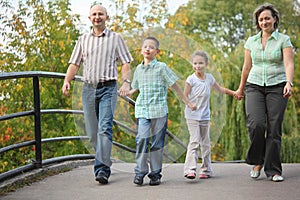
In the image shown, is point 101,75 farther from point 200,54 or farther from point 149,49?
point 200,54

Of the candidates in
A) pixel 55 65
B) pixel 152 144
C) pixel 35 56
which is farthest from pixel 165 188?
pixel 35 56

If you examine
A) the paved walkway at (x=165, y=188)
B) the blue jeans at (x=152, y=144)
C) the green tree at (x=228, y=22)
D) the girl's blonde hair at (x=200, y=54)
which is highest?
the green tree at (x=228, y=22)

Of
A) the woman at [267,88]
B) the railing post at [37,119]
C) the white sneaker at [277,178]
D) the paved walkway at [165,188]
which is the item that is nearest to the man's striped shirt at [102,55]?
the railing post at [37,119]

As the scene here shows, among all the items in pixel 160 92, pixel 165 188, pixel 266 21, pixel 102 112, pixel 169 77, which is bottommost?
pixel 165 188

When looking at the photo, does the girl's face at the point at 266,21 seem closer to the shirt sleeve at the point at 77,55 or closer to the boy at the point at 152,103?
the boy at the point at 152,103

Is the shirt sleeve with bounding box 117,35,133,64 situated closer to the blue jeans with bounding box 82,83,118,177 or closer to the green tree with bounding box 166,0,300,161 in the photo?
the blue jeans with bounding box 82,83,118,177

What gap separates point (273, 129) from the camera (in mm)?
4922

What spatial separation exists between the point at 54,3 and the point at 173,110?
7.58m

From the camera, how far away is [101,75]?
4.73 meters

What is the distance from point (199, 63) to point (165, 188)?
3.49 ft

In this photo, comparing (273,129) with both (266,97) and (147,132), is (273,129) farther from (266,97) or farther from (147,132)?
(147,132)

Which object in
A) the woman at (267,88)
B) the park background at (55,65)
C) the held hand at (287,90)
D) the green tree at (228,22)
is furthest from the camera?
the green tree at (228,22)

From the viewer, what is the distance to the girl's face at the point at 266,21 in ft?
15.9

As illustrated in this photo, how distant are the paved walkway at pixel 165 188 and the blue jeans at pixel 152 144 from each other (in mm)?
133
